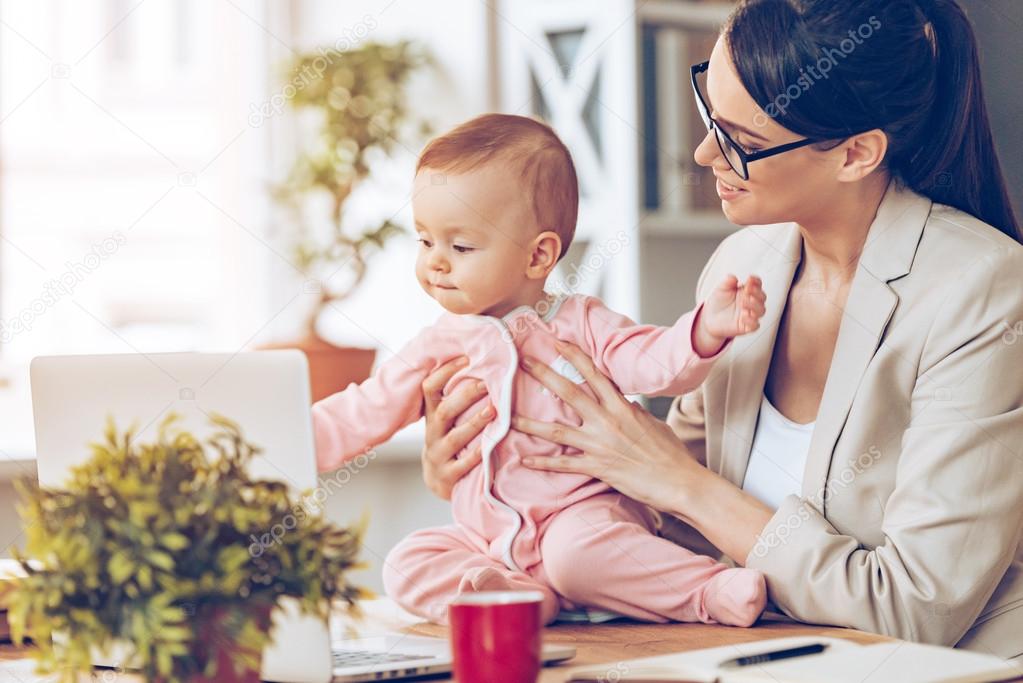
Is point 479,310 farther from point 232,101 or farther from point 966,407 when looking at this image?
point 232,101

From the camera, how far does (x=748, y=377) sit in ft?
5.43

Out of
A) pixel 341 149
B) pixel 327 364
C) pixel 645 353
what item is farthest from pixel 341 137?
pixel 645 353

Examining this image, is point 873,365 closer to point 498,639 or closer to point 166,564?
point 498,639

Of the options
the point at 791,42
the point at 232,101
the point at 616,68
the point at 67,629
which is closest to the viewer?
the point at 67,629

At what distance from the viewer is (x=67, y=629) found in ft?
2.66

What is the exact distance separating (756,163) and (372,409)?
570 mm

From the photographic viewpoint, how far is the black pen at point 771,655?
1.02m

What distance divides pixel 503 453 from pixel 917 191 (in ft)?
2.16

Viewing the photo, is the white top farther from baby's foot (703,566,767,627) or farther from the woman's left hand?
baby's foot (703,566,767,627)

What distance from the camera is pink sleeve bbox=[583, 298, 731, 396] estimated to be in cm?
140

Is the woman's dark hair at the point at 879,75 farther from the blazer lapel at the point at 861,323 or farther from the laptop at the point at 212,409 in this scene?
the laptop at the point at 212,409

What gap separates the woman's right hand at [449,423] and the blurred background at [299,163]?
1.42 m

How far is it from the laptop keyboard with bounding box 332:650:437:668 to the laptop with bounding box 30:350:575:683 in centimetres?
1

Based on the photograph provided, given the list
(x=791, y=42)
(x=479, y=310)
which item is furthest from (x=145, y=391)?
(x=791, y=42)
